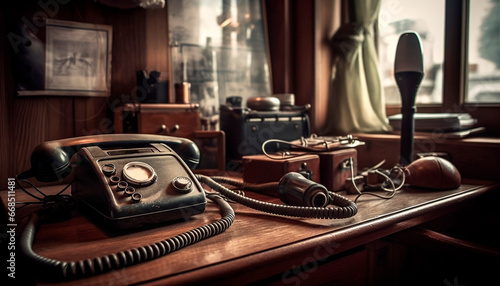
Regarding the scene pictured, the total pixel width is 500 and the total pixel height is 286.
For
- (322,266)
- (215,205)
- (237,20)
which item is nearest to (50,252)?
(215,205)

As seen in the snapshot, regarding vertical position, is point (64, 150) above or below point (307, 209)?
above

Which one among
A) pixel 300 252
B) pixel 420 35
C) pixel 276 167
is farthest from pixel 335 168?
pixel 420 35

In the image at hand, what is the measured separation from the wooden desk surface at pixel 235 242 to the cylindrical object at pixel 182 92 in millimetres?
698

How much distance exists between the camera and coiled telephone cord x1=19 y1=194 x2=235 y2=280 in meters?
0.51

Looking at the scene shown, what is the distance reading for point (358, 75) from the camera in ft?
6.25

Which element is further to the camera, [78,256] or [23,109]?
[23,109]

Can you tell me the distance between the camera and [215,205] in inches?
35.7

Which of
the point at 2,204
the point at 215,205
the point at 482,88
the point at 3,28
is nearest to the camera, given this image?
the point at 215,205

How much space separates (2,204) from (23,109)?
43 centimetres

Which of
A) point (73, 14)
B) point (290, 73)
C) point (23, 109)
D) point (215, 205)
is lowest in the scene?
point (215, 205)

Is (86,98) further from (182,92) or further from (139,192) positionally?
(139,192)

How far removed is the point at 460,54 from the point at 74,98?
5.26 feet

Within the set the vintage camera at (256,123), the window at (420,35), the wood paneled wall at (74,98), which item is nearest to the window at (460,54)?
the window at (420,35)

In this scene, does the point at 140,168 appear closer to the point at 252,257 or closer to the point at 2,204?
the point at 252,257
